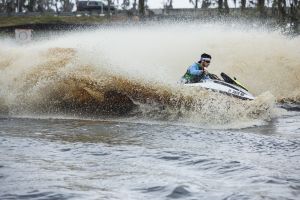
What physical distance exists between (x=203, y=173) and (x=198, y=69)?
26.9 ft

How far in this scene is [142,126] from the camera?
522 inches

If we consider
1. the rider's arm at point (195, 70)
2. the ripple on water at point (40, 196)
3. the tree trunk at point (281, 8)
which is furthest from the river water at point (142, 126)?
the tree trunk at point (281, 8)

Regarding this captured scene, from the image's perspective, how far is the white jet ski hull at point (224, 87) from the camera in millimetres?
15227

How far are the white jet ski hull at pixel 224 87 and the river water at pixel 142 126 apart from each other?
1.28ft

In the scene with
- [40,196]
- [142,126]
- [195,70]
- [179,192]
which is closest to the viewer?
[40,196]

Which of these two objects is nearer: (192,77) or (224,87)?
(224,87)

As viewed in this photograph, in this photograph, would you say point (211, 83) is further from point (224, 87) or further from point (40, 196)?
point (40, 196)

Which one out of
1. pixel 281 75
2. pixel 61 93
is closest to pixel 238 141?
pixel 61 93

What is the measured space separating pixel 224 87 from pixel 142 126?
327 centimetres

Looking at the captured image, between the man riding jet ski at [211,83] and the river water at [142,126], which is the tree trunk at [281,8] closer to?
the river water at [142,126]

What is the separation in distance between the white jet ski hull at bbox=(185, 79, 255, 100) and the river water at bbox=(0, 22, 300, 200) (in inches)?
15.4

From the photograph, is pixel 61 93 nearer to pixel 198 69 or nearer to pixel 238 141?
pixel 198 69

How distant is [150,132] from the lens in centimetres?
1228

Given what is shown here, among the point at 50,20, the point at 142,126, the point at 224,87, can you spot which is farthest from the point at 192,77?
the point at 50,20
